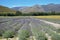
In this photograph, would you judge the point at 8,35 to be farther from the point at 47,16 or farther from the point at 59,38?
the point at 47,16

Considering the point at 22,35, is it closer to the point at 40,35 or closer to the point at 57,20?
the point at 40,35

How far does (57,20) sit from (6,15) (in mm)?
8585

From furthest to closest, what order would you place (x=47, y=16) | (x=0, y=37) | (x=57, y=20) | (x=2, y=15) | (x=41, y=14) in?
(x=41, y=14) → (x=47, y=16) → (x=57, y=20) → (x=2, y=15) → (x=0, y=37)

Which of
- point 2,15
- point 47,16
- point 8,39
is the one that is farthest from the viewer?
point 47,16

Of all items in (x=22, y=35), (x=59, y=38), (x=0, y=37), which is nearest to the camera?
(x=59, y=38)

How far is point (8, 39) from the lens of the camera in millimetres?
18562

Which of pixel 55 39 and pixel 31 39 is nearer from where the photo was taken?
pixel 55 39

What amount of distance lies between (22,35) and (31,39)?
8.45 feet

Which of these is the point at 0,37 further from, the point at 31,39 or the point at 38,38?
the point at 38,38

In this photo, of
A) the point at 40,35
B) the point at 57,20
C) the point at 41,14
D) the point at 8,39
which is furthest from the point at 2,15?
the point at 40,35

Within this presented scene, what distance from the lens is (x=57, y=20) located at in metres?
47.6

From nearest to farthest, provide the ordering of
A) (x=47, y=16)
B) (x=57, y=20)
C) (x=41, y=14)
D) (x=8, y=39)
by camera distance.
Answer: (x=8, y=39), (x=57, y=20), (x=47, y=16), (x=41, y=14)

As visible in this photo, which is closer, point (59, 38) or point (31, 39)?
point (59, 38)

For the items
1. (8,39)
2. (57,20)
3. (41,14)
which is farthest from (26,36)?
(41,14)
